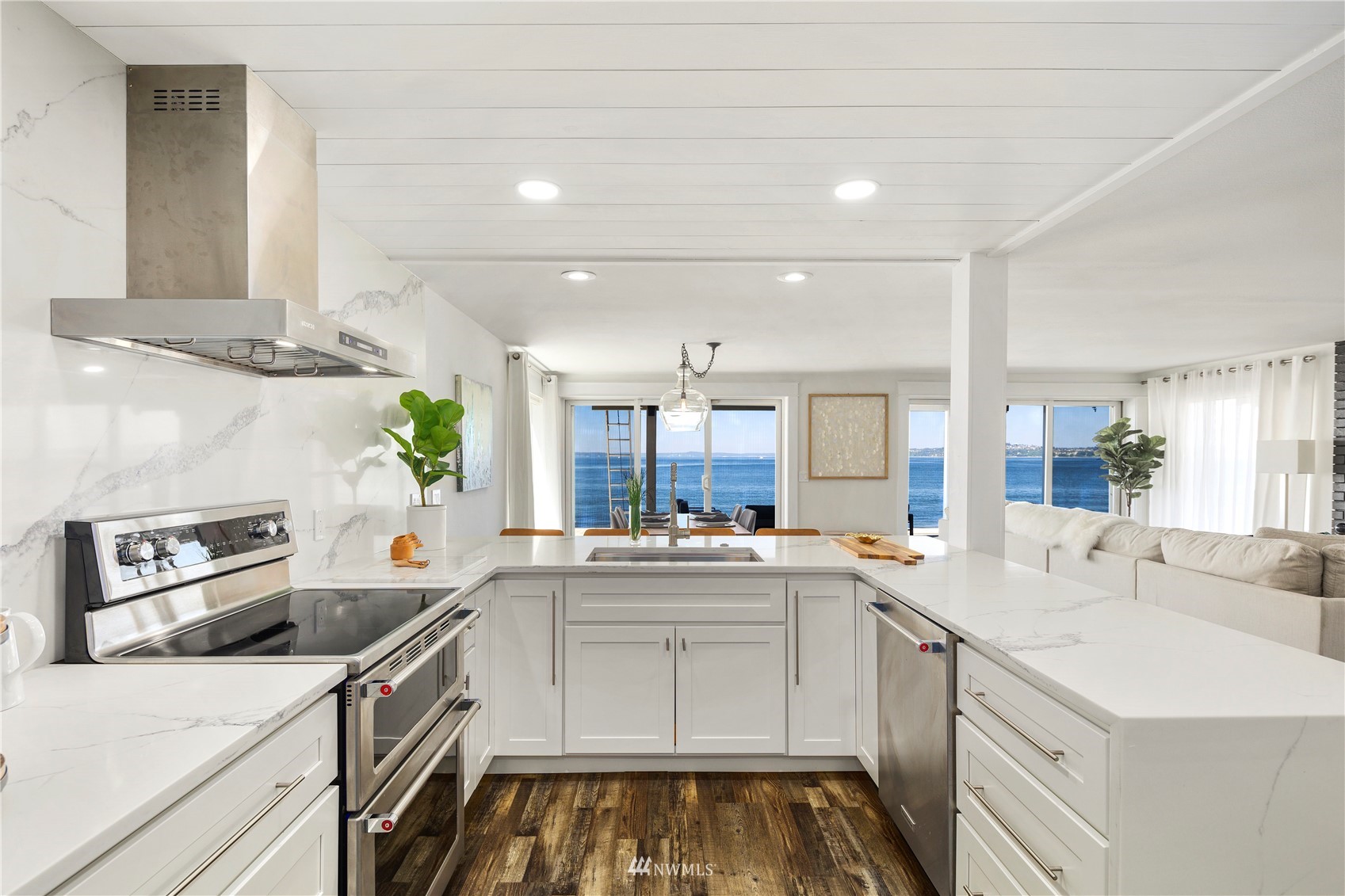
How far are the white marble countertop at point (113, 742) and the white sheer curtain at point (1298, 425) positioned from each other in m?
7.31

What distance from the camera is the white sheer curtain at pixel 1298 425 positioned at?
5793 millimetres

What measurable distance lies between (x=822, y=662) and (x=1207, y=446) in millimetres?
6704

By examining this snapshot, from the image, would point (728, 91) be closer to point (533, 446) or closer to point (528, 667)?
point (528, 667)

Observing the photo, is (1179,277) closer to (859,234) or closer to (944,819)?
(859,234)

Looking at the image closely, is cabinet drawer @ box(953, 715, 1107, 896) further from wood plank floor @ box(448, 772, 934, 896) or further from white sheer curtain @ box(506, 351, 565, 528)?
white sheer curtain @ box(506, 351, 565, 528)

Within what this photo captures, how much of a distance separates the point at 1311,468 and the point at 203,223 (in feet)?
24.2

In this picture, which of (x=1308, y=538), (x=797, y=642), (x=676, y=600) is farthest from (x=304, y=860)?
(x=1308, y=538)

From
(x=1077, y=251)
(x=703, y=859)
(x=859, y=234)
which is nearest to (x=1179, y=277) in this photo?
(x=1077, y=251)

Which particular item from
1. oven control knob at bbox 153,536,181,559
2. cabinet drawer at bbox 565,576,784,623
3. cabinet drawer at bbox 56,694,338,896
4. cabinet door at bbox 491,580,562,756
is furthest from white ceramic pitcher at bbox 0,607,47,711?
cabinet drawer at bbox 565,576,784,623

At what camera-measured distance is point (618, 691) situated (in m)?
2.68

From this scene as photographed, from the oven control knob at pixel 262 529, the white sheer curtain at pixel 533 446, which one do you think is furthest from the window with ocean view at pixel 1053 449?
the oven control knob at pixel 262 529

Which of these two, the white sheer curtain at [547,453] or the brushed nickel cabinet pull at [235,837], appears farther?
the white sheer curtain at [547,453]

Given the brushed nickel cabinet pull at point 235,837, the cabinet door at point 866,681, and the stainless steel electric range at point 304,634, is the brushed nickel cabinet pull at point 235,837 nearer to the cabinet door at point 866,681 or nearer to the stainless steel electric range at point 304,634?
the stainless steel electric range at point 304,634

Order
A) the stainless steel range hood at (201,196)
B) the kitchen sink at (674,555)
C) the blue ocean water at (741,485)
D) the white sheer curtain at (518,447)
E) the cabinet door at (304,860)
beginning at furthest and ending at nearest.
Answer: the blue ocean water at (741,485) < the white sheer curtain at (518,447) < the kitchen sink at (674,555) < the stainless steel range hood at (201,196) < the cabinet door at (304,860)
